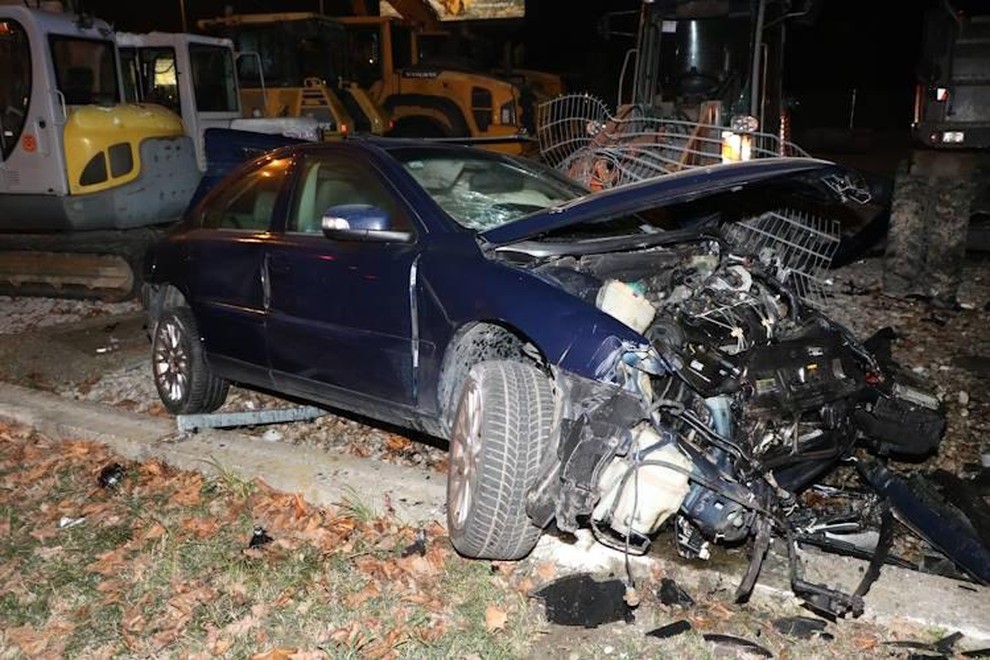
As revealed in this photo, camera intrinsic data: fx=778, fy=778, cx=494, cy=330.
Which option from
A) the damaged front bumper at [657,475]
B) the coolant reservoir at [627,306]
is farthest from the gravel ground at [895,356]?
the coolant reservoir at [627,306]

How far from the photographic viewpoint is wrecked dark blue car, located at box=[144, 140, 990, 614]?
3057 mm

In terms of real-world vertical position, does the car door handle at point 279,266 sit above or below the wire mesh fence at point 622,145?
below

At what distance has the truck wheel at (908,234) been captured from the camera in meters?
7.49

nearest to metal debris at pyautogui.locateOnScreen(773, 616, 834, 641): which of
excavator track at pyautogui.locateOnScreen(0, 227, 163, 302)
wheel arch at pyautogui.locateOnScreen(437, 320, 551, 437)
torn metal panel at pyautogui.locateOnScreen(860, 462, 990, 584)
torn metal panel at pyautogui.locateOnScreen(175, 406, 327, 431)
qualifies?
torn metal panel at pyautogui.locateOnScreen(860, 462, 990, 584)

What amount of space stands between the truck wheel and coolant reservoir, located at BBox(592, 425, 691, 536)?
5671 mm

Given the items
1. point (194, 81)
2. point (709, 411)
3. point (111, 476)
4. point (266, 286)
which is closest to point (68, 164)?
point (194, 81)

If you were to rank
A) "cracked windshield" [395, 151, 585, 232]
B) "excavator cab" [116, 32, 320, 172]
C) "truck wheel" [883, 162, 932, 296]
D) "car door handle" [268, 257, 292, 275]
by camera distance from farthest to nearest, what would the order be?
"excavator cab" [116, 32, 320, 172] < "truck wheel" [883, 162, 932, 296] < "car door handle" [268, 257, 292, 275] < "cracked windshield" [395, 151, 585, 232]

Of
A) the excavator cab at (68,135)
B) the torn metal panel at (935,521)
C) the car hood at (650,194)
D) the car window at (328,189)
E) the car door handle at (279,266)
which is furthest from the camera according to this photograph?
the excavator cab at (68,135)

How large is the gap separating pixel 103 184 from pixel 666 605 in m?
8.54

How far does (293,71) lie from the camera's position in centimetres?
1480

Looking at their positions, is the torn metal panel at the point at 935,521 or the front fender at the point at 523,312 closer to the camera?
the front fender at the point at 523,312

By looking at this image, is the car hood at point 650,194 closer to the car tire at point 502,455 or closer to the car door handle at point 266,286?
the car tire at point 502,455

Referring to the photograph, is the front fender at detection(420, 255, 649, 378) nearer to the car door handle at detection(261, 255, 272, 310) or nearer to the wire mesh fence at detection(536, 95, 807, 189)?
the car door handle at detection(261, 255, 272, 310)

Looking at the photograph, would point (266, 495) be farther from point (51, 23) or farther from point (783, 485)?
point (51, 23)
